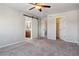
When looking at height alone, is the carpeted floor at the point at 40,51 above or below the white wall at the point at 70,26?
below

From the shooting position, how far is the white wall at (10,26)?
4.95 meters

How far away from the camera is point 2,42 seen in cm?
496

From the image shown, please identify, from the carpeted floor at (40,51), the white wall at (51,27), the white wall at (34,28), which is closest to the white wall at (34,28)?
the white wall at (34,28)

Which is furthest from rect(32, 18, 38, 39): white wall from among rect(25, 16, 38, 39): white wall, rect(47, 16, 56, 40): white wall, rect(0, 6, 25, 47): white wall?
rect(0, 6, 25, 47): white wall

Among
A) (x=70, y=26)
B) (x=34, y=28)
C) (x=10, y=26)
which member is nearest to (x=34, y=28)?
(x=34, y=28)

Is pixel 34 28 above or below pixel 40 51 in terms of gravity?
above

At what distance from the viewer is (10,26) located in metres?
5.49

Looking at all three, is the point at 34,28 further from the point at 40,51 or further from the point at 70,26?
the point at 40,51

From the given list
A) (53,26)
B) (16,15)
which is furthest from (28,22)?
(16,15)

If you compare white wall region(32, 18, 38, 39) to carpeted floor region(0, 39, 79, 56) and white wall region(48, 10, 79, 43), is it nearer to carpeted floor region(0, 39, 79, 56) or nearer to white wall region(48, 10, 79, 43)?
white wall region(48, 10, 79, 43)

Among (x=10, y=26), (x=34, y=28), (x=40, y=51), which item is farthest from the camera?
(x=34, y=28)

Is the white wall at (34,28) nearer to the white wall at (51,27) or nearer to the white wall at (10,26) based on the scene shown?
the white wall at (51,27)

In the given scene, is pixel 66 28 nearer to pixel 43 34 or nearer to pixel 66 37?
pixel 66 37

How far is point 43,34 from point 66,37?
3328 millimetres
